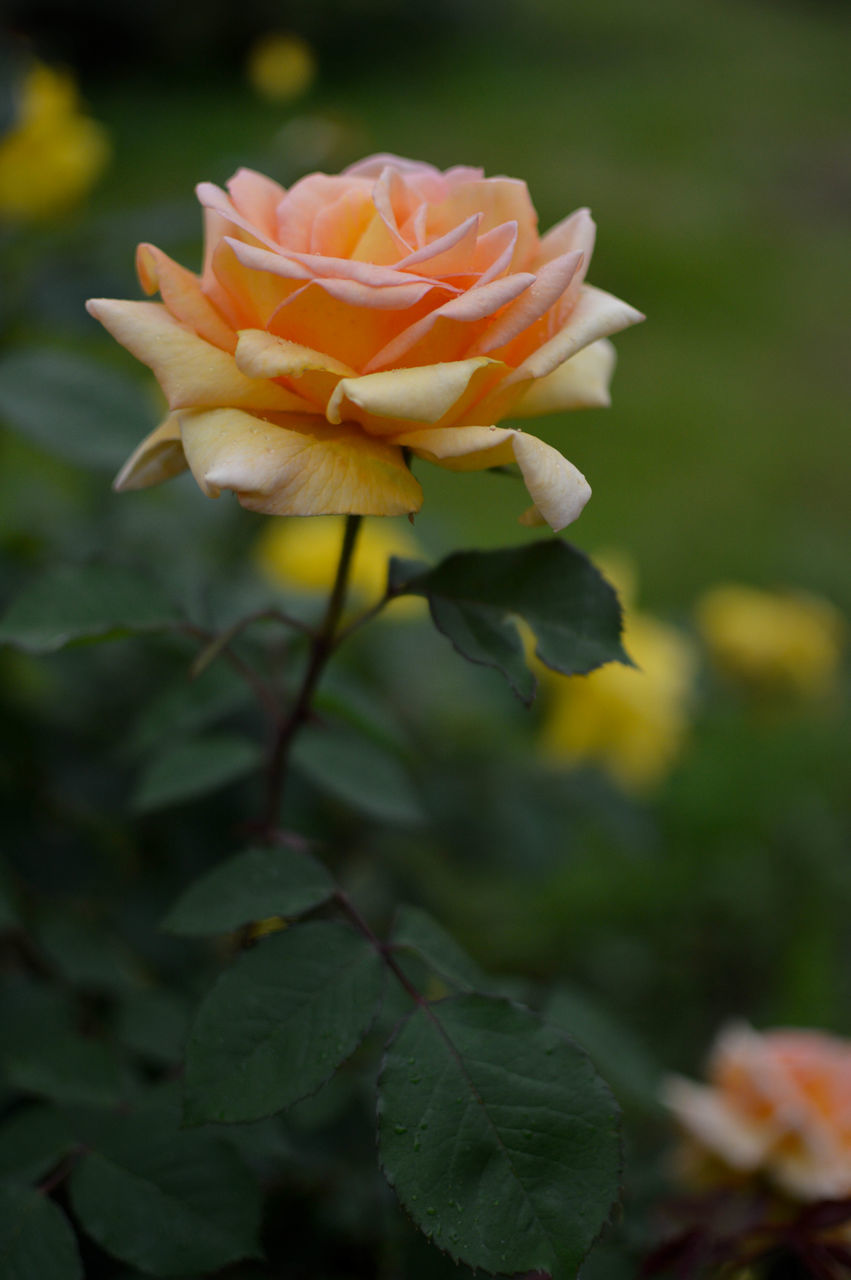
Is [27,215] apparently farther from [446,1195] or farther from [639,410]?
[639,410]

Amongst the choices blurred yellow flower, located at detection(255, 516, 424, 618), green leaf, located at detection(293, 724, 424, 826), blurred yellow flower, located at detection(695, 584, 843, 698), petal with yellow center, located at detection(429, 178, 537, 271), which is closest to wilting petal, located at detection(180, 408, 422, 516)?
petal with yellow center, located at detection(429, 178, 537, 271)

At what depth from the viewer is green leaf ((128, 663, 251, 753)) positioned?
0.61 meters

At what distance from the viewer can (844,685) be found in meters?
1.92

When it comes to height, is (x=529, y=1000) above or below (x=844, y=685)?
above

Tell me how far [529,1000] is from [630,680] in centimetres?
54

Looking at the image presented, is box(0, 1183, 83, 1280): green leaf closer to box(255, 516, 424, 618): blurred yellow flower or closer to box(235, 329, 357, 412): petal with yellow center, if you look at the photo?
box(235, 329, 357, 412): petal with yellow center

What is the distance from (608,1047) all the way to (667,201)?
437 cm

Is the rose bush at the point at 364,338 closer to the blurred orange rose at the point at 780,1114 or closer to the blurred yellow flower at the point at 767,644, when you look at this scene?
the blurred orange rose at the point at 780,1114

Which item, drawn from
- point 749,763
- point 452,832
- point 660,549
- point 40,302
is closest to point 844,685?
point 749,763

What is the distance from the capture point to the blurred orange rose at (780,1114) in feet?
2.08

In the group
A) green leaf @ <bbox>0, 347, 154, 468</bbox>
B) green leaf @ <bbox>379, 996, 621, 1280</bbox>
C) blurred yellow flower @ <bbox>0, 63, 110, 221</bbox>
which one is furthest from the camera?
blurred yellow flower @ <bbox>0, 63, 110, 221</bbox>

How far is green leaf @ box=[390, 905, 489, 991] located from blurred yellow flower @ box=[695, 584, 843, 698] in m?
1.00

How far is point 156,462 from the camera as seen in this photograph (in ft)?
1.49

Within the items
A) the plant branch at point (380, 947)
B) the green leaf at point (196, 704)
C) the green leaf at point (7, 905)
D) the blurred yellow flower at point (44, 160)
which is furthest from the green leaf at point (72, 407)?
the blurred yellow flower at point (44, 160)
